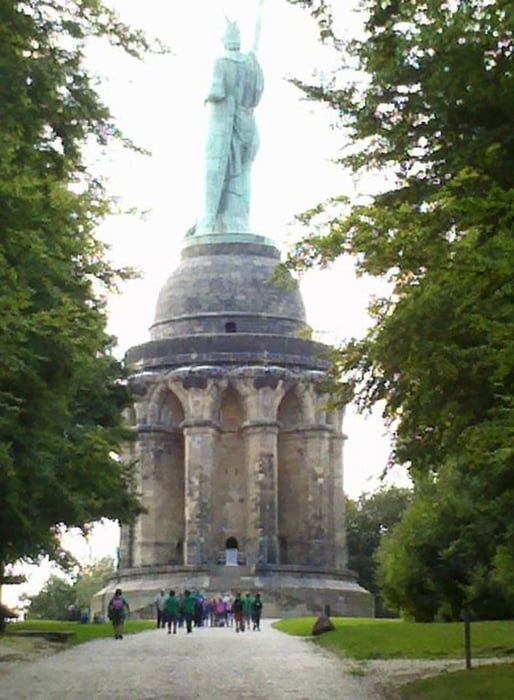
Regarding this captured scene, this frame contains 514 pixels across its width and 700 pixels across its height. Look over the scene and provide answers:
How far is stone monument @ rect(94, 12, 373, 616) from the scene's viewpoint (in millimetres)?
53406

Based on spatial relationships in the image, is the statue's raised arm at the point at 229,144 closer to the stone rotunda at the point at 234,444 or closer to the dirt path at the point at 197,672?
the stone rotunda at the point at 234,444

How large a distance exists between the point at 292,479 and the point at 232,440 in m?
3.27

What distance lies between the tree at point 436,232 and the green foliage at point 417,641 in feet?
17.7

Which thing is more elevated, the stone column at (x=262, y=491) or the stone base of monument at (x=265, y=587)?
the stone column at (x=262, y=491)

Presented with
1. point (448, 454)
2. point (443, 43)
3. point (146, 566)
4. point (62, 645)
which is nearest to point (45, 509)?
point (62, 645)

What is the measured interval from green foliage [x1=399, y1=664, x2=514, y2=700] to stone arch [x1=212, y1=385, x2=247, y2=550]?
40.2 metres

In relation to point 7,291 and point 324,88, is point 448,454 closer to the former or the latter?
point 324,88

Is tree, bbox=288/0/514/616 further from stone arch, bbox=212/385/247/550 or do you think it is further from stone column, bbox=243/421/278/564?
stone arch, bbox=212/385/247/550

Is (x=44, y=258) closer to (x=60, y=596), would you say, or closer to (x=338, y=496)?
(x=338, y=496)

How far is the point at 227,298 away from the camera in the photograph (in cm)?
5903

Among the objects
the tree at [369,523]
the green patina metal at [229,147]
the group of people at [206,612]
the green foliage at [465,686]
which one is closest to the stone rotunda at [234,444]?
the green patina metal at [229,147]

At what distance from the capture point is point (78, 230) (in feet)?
56.0

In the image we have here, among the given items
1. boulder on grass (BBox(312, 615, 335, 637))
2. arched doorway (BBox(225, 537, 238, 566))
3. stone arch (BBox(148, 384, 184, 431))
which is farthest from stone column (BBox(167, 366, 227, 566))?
boulder on grass (BBox(312, 615, 335, 637))

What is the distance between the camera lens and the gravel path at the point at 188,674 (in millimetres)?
14133
